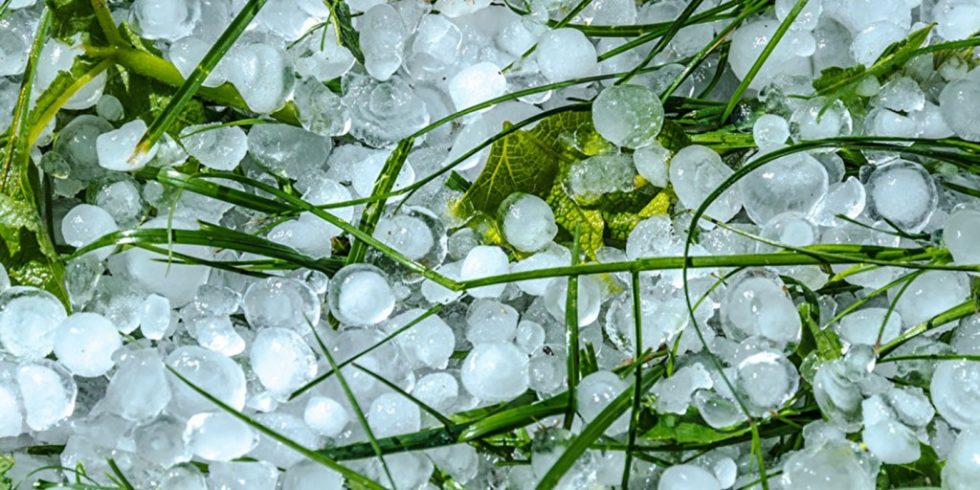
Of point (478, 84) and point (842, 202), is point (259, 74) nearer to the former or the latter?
point (478, 84)

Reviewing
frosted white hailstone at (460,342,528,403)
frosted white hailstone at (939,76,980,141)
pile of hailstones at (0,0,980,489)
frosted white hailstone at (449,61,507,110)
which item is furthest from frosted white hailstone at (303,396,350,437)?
frosted white hailstone at (939,76,980,141)

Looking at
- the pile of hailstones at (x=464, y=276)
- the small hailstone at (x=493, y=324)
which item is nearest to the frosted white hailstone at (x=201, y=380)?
the pile of hailstones at (x=464, y=276)

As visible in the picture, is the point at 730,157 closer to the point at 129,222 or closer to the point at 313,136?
the point at 313,136

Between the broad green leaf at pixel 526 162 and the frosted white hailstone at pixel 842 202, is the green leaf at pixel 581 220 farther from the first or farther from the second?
the frosted white hailstone at pixel 842 202

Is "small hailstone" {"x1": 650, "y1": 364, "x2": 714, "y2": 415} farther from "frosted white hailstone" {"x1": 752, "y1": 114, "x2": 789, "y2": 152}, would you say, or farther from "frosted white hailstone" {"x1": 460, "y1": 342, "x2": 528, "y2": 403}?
"frosted white hailstone" {"x1": 752, "y1": 114, "x2": 789, "y2": 152}

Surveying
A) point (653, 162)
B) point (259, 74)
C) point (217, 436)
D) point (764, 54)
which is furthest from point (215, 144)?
point (764, 54)

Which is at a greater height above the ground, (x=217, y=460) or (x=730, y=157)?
(x=730, y=157)

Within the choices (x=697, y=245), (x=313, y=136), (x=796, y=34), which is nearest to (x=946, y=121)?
(x=796, y=34)
